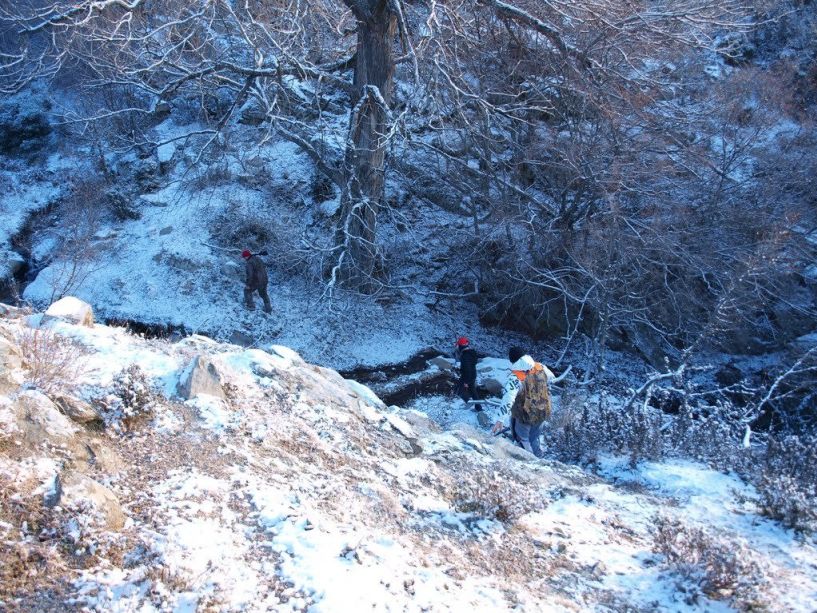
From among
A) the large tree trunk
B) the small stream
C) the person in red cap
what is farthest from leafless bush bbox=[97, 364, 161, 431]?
the person in red cap

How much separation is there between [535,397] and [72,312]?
16.3 feet

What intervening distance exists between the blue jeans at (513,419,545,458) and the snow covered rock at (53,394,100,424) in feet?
13.7

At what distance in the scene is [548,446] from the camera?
23.3 ft

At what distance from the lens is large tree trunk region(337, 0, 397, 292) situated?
→ 417 inches

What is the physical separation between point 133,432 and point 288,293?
1000 cm

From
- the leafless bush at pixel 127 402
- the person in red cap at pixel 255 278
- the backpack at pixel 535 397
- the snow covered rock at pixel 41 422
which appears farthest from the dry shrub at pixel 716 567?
the person in red cap at pixel 255 278

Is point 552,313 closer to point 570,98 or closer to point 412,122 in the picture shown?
point 570,98

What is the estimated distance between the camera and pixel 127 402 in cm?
415

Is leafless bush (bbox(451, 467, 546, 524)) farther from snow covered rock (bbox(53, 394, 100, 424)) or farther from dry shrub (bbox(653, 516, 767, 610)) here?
snow covered rock (bbox(53, 394, 100, 424))

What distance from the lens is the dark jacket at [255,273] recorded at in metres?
12.2

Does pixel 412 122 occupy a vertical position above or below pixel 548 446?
above

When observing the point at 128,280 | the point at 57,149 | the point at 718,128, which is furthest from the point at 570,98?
the point at 57,149

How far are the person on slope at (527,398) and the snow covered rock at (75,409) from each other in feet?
13.2

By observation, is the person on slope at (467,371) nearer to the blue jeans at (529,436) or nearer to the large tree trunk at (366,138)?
the large tree trunk at (366,138)
